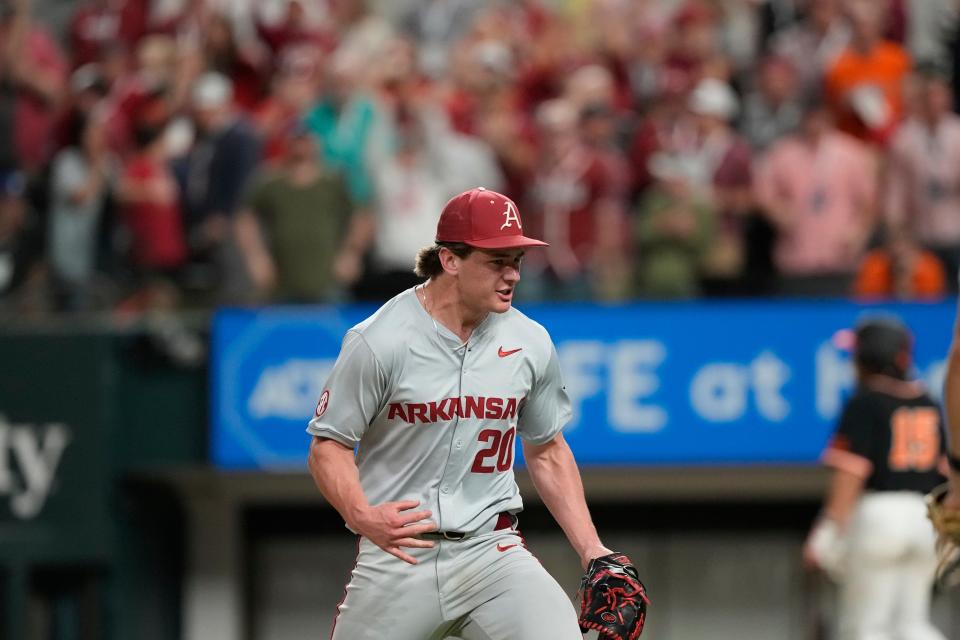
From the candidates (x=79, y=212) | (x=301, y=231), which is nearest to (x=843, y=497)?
(x=301, y=231)

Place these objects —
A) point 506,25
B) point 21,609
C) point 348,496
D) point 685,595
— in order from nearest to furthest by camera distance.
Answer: point 348,496 → point 21,609 → point 685,595 → point 506,25

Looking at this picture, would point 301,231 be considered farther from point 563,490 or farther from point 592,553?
point 592,553

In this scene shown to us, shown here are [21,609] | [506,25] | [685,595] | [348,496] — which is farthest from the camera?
[506,25]

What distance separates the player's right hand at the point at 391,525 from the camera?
193 inches

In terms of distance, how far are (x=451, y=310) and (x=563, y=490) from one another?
671 mm

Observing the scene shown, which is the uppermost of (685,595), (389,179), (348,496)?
(389,179)

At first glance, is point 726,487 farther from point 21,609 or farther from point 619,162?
point 21,609

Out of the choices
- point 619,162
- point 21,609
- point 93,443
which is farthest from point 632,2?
point 21,609

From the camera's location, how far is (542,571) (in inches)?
208

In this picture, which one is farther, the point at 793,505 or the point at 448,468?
the point at 793,505

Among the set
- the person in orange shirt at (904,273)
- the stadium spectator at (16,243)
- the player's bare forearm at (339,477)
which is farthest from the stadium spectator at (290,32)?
the player's bare forearm at (339,477)

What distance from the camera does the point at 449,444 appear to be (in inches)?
206

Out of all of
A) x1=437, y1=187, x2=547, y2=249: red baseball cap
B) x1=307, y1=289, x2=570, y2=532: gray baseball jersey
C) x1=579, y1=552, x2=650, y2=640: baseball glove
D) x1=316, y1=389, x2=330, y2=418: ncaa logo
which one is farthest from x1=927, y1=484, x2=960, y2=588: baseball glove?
x1=316, y1=389, x2=330, y2=418: ncaa logo

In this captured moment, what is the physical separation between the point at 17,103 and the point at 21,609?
3.63 metres
